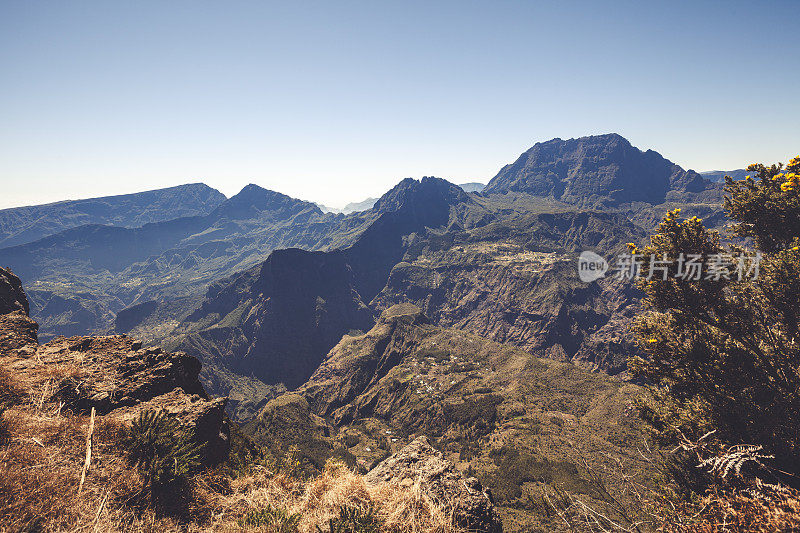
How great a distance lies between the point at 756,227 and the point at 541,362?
181592 millimetres

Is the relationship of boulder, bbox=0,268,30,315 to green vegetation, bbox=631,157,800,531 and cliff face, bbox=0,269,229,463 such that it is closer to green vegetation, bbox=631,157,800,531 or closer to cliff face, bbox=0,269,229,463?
cliff face, bbox=0,269,229,463

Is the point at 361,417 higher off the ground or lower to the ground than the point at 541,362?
lower

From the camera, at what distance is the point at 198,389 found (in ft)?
55.1

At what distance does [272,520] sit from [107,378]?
346 inches

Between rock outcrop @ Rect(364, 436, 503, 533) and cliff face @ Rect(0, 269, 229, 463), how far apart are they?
247 inches

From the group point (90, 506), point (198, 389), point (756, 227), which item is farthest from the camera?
point (756, 227)

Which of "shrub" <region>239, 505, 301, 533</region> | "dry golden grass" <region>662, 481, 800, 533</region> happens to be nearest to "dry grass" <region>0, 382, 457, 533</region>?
"shrub" <region>239, 505, 301, 533</region>

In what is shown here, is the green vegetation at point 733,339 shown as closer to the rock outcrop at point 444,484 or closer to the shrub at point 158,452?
the rock outcrop at point 444,484

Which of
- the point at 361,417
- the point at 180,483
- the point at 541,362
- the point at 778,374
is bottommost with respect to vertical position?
the point at 361,417

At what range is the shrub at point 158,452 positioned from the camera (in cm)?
750

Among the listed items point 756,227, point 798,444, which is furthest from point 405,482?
point 756,227

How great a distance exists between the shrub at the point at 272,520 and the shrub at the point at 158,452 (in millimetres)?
1990

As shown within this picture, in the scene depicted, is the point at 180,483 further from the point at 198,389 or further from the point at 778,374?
the point at 778,374

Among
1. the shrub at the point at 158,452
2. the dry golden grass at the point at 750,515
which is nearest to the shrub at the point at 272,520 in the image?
the shrub at the point at 158,452
